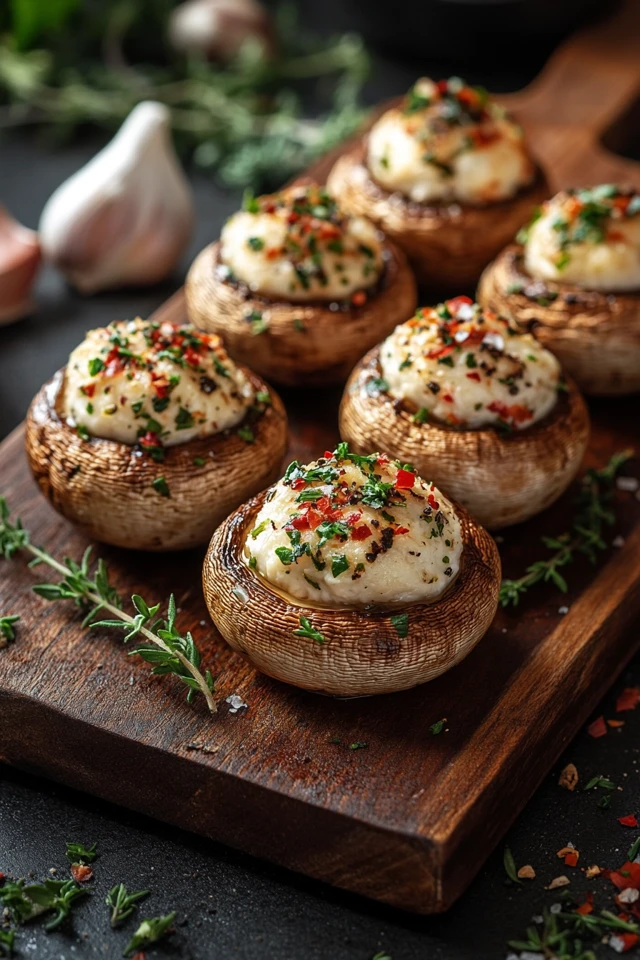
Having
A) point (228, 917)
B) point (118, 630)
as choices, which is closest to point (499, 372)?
point (118, 630)

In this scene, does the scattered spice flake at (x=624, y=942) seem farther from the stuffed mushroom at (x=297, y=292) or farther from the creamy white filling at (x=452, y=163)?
the creamy white filling at (x=452, y=163)

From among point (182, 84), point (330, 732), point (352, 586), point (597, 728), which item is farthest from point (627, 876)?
point (182, 84)

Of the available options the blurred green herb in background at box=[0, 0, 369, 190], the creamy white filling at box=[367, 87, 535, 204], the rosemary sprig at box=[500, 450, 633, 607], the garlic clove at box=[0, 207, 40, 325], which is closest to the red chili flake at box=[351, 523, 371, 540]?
the rosemary sprig at box=[500, 450, 633, 607]

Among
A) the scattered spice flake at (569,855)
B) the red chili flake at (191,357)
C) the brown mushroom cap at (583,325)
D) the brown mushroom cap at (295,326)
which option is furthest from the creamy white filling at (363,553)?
the brown mushroom cap at (583,325)

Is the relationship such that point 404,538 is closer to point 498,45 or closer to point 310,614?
point 310,614

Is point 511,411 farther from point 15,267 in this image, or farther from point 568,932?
point 15,267

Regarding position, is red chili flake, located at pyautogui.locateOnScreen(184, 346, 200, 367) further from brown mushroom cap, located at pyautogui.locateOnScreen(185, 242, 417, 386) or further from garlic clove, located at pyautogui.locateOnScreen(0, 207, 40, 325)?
garlic clove, located at pyautogui.locateOnScreen(0, 207, 40, 325)
